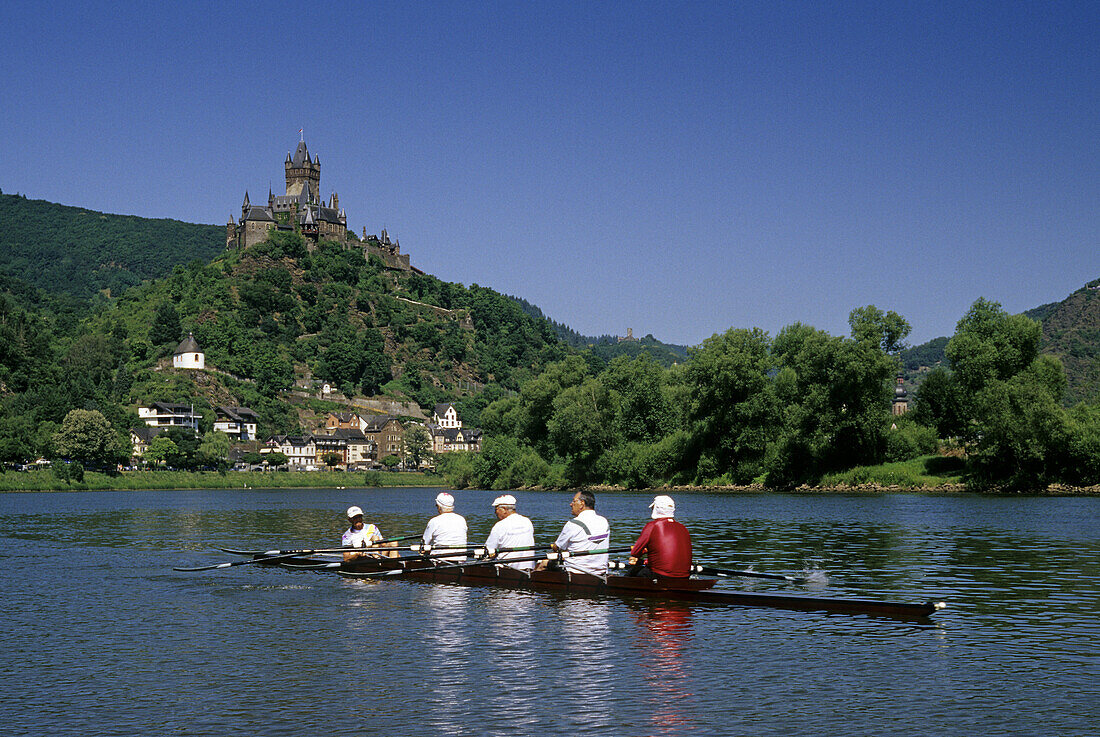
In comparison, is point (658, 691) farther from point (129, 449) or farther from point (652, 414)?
point (129, 449)

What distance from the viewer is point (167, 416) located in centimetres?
17012

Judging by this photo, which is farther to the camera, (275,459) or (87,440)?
(275,459)

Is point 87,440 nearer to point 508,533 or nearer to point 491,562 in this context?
point 508,533

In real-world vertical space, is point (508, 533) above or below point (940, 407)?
below

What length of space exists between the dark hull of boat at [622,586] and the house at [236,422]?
163 metres

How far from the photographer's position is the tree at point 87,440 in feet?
407

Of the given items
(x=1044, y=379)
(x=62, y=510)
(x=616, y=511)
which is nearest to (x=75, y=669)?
(x=616, y=511)

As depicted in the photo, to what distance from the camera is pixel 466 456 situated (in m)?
121

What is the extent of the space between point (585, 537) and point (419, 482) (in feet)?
480

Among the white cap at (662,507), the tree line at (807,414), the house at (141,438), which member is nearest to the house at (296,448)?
the house at (141,438)

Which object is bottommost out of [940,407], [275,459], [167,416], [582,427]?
[275,459]

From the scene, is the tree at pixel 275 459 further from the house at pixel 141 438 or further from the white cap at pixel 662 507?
the white cap at pixel 662 507

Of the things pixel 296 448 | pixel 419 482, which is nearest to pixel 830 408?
pixel 419 482

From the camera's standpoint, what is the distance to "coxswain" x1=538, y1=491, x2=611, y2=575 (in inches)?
892
